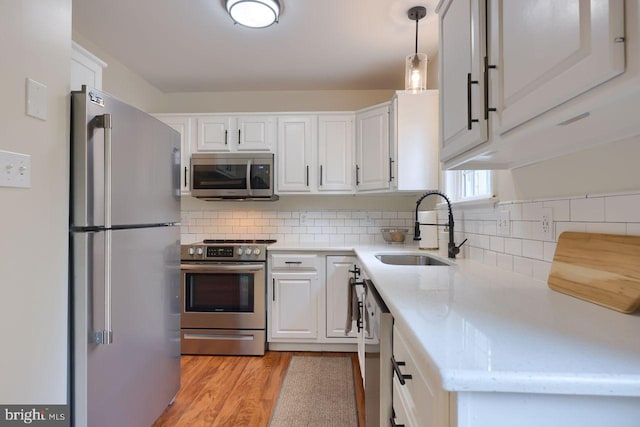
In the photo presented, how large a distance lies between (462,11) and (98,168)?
155 centimetres

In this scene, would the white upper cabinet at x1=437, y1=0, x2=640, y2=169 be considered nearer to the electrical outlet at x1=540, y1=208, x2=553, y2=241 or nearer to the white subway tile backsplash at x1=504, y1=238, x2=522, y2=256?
the electrical outlet at x1=540, y1=208, x2=553, y2=241

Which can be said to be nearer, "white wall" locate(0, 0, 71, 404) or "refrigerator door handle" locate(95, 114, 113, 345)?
"white wall" locate(0, 0, 71, 404)

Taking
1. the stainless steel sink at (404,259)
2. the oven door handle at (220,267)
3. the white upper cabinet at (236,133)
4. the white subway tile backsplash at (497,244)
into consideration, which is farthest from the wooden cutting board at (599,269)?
the white upper cabinet at (236,133)

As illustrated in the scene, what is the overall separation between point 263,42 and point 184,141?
1.23 metres

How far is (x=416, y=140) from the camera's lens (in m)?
2.56

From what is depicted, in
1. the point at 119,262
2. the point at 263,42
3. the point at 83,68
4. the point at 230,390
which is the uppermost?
the point at 263,42

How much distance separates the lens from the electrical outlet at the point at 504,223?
1490 mm

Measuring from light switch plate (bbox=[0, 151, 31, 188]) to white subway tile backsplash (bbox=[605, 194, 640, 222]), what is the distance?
1856 millimetres

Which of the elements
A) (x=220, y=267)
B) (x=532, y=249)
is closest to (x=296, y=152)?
(x=220, y=267)

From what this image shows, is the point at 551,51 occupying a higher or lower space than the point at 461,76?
lower

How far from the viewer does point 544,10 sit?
2.43 ft

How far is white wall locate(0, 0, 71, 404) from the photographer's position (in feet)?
3.32

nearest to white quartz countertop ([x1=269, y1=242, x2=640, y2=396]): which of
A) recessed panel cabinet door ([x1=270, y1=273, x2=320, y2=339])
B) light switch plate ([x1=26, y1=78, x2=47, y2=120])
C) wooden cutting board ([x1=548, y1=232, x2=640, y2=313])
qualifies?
wooden cutting board ([x1=548, y1=232, x2=640, y2=313])

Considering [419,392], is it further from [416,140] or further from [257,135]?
[257,135]
